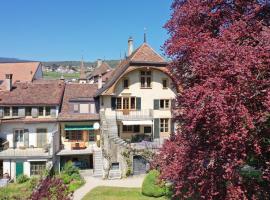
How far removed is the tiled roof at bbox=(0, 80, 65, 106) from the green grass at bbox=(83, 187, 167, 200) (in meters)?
14.2

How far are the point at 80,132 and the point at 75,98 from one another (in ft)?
15.1

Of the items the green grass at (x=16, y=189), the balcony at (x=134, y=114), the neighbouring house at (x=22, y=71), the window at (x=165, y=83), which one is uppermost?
the neighbouring house at (x=22, y=71)

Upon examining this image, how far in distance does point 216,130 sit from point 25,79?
66.3 m

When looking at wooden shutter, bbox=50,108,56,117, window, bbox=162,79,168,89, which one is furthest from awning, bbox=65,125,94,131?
window, bbox=162,79,168,89

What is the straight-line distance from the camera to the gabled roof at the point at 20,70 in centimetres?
7794

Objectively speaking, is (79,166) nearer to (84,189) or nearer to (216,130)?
(84,189)

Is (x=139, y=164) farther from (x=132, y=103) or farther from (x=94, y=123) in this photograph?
(x=132, y=103)

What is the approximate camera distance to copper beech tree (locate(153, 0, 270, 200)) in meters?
16.3

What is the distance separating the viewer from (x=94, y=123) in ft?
144

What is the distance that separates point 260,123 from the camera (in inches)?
675

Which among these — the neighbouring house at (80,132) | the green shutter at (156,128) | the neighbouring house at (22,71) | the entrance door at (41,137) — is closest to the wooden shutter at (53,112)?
the neighbouring house at (80,132)

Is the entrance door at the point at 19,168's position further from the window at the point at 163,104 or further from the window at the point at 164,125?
the window at the point at 163,104

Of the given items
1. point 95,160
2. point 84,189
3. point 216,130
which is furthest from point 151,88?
point 216,130

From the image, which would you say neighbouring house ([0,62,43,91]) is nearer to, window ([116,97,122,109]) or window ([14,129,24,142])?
window ([14,129,24,142])
